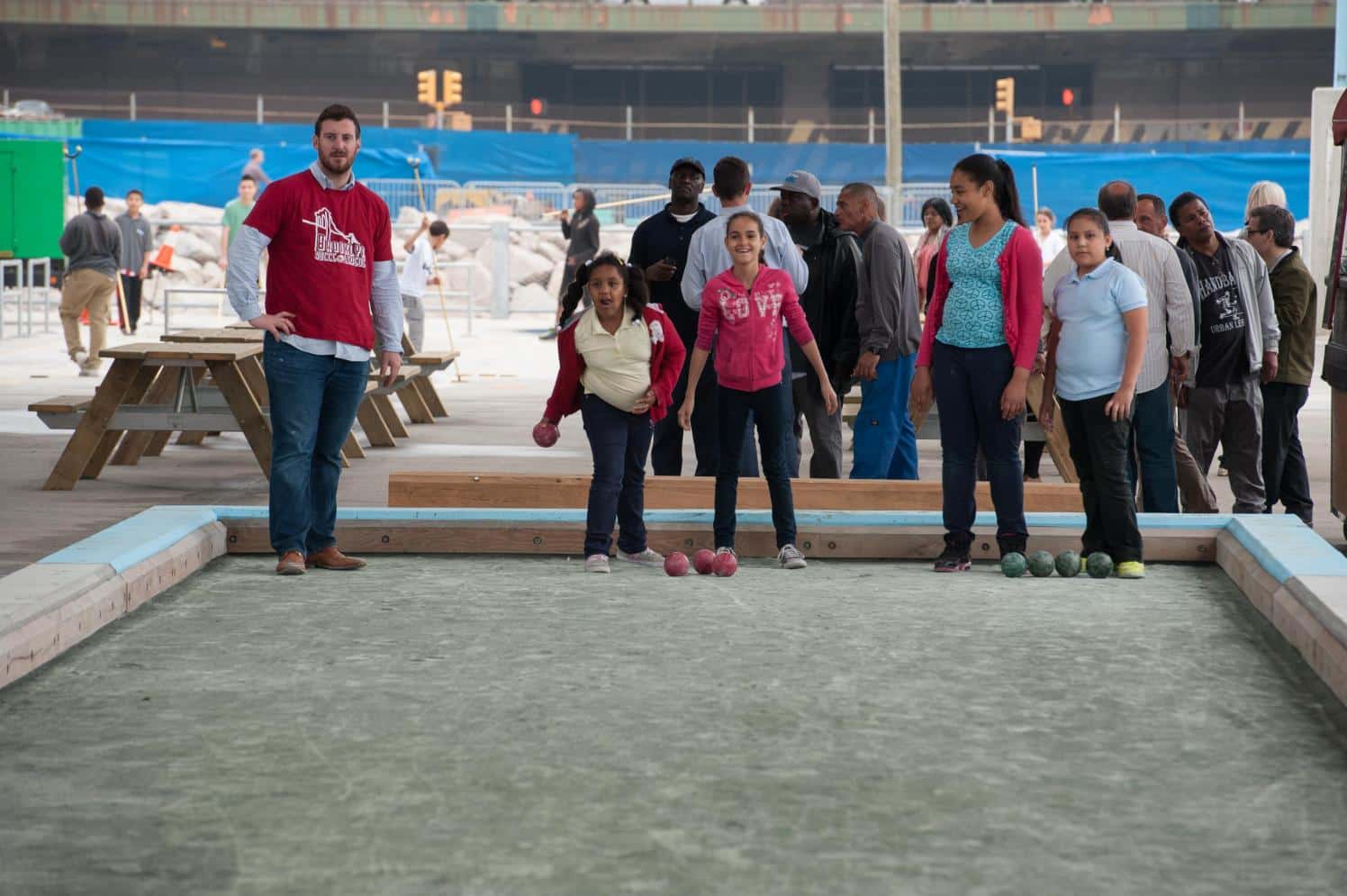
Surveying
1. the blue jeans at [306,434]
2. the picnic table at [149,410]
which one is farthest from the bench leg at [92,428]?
the blue jeans at [306,434]

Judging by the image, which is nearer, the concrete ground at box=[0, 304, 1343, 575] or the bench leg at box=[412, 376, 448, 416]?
the concrete ground at box=[0, 304, 1343, 575]

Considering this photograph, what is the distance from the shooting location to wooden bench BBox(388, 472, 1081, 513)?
25.2 ft

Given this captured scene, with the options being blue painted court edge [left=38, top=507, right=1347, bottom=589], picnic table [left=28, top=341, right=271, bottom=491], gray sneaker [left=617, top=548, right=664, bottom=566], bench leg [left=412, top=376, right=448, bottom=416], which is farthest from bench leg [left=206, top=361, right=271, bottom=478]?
bench leg [left=412, top=376, right=448, bottom=416]

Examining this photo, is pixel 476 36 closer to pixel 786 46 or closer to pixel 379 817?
pixel 786 46

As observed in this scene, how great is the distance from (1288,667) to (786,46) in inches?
1851

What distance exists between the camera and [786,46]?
5053cm

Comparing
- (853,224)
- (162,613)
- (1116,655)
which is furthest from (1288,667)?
(853,224)

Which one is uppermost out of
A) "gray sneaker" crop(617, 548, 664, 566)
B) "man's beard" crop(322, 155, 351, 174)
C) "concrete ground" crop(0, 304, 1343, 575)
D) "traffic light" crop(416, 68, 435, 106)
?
"traffic light" crop(416, 68, 435, 106)

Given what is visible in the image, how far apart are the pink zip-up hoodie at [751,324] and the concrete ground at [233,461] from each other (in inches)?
115

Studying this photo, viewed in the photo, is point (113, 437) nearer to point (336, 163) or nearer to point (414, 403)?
point (414, 403)

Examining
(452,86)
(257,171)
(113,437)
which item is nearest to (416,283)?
(113,437)

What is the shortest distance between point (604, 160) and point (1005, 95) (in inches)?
482

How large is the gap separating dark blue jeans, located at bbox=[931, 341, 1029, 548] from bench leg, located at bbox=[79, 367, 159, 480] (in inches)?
208

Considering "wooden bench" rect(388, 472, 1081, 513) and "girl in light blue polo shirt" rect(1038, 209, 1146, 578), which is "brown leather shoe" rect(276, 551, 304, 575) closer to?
"wooden bench" rect(388, 472, 1081, 513)
